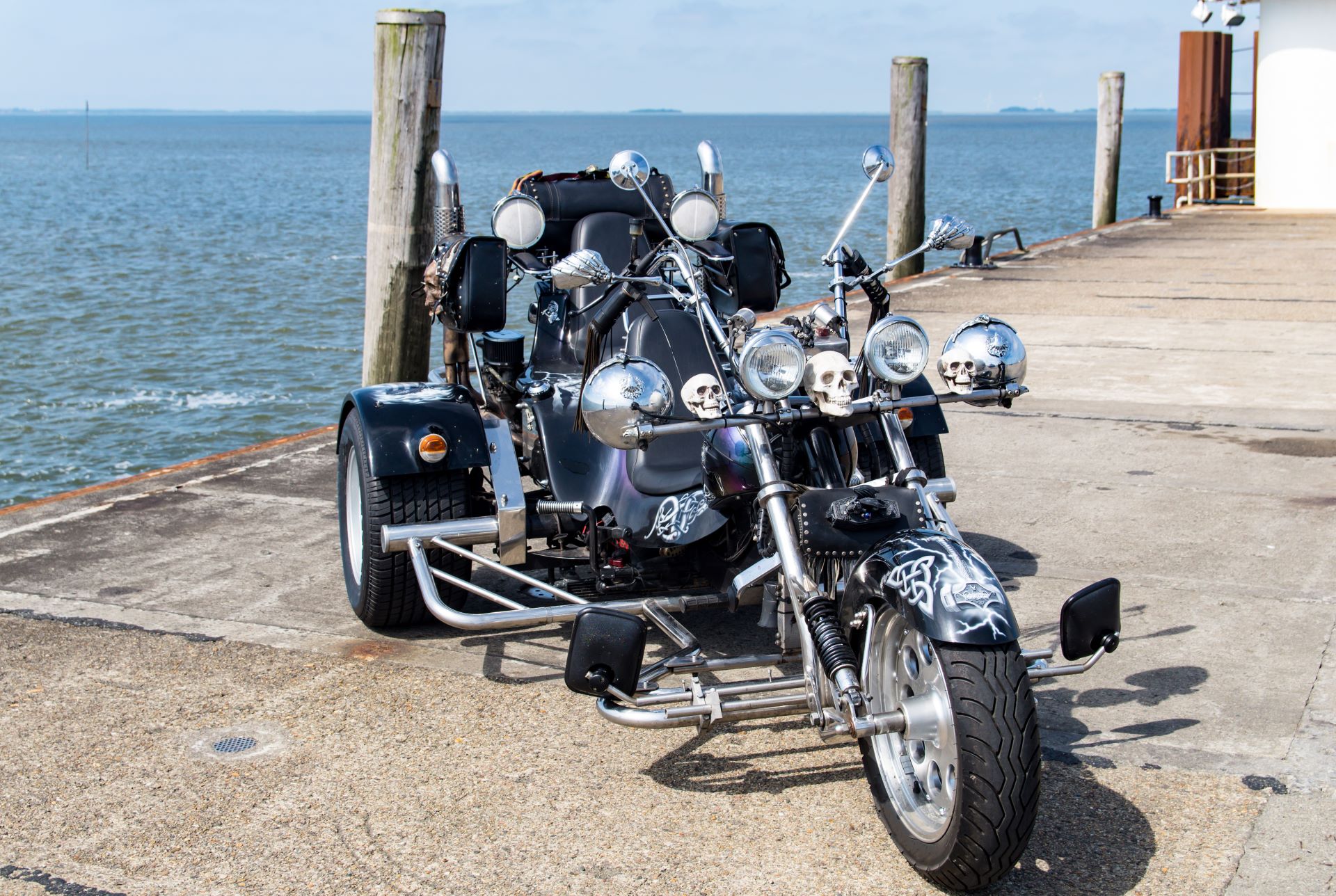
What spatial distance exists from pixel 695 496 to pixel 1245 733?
1.80 metres

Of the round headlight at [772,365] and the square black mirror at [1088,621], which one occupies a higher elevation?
the round headlight at [772,365]

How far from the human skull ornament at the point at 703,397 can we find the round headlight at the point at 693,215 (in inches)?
52.0

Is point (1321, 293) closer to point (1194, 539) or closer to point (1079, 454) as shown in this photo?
point (1079, 454)

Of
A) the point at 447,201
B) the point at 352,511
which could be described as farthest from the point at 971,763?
the point at 447,201

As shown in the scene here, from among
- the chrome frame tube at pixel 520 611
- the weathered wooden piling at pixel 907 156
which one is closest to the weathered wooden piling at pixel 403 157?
the chrome frame tube at pixel 520 611

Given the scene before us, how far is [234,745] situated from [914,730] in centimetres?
205

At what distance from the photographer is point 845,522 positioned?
4066mm

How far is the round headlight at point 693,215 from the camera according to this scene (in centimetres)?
528

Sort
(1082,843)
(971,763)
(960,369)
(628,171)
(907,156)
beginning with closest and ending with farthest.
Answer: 1. (971,763)
2. (1082,843)
3. (960,369)
4. (628,171)
5. (907,156)

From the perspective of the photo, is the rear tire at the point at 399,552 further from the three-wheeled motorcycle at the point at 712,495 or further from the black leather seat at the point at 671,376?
the black leather seat at the point at 671,376

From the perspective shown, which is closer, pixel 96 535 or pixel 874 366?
pixel 874 366

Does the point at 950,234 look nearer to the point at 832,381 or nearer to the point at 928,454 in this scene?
the point at 832,381


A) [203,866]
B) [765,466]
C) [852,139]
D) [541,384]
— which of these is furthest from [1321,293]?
[852,139]

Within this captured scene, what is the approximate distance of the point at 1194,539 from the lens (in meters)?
6.42
